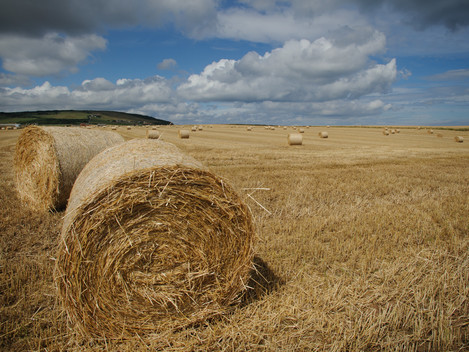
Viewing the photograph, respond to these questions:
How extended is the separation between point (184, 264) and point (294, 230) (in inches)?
108

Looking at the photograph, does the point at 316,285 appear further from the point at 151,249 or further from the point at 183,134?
the point at 183,134

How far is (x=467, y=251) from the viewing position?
4641 mm

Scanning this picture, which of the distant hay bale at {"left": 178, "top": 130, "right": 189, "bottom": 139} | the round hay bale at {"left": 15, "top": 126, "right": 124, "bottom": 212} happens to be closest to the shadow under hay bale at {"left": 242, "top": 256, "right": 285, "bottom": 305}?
the round hay bale at {"left": 15, "top": 126, "right": 124, "bottom": 212}

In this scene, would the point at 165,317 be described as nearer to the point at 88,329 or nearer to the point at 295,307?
the point at 88,329

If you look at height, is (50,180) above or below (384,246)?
above

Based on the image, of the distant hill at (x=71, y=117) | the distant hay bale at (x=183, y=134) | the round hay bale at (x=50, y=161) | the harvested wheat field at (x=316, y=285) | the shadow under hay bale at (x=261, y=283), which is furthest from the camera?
the distant hill at (x=71, y=117)

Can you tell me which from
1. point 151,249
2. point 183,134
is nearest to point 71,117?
point 183,134

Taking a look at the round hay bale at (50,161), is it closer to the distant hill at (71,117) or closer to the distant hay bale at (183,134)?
the distant hay bale at (183,134)

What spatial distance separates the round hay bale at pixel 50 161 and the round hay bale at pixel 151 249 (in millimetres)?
3585

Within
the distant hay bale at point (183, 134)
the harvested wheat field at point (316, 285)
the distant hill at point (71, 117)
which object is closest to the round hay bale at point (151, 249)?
the harvested wheat field at point (316, 285)

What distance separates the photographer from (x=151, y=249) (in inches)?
125

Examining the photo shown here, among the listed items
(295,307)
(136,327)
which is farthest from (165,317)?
(295,307)

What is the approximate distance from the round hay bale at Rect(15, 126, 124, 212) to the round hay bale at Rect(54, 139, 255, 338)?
3585 mm

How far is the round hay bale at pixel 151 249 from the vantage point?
9.55 ft
